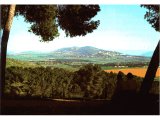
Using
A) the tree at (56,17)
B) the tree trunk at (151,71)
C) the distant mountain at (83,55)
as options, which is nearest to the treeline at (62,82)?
the distant mountain at (83,55)

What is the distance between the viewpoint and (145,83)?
38.3 ft

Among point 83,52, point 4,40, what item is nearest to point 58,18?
point 83,52

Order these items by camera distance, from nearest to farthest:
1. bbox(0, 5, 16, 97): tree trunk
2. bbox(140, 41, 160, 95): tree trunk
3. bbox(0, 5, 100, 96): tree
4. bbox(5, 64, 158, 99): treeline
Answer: bbox(0, 5, 16, 97): tree trunk, bbox(140, 41, 160, 95): tree trunk, bbox(0, 5, 100, 96): tree, bbox(5, 64, 158, 99): treeline

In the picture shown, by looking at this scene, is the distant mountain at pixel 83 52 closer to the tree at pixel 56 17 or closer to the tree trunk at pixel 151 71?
the tree at pixel 56 17

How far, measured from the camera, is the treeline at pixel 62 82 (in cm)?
1519

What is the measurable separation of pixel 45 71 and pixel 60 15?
3.19 metres

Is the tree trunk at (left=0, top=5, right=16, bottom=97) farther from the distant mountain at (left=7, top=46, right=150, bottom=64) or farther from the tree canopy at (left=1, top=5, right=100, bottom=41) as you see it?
the distant mountain at (left=7, top=46, right=150, bottom=64)

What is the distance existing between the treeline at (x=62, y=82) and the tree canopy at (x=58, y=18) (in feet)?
7.25

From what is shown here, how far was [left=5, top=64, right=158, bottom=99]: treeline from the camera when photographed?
15.2 metres

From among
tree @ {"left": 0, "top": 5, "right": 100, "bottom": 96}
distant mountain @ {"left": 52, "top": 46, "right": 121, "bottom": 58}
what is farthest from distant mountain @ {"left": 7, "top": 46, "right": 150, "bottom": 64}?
tree @ {"left": 0, "top": 5, "right": 100, "bottom": 96}

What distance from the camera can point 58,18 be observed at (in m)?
13.3

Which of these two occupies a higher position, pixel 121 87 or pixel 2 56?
pixel 2 56

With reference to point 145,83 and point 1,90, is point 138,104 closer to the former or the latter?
point 145,83

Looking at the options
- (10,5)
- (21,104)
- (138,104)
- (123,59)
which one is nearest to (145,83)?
(138,104)
